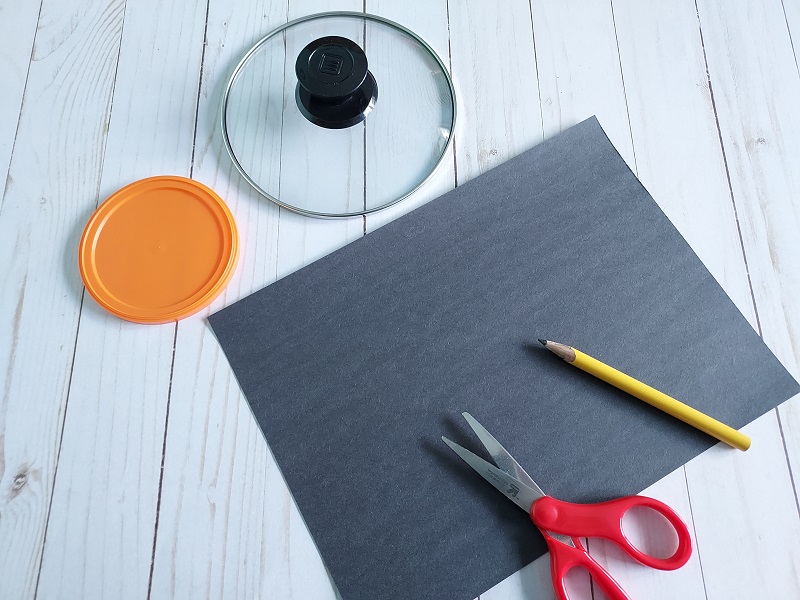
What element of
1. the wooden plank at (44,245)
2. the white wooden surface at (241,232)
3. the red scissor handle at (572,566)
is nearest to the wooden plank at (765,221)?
the white wooden surface at (241,232)

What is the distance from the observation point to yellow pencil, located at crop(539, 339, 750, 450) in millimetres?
635

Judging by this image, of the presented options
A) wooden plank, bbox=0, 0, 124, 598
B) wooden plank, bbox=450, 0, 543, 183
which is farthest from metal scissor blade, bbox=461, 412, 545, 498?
wooden plank, bbox=0, 0, 124, 598

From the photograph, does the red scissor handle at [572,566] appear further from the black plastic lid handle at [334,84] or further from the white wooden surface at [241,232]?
the black plastic lid handle at [334,84]

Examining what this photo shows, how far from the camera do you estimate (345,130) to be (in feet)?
2.28

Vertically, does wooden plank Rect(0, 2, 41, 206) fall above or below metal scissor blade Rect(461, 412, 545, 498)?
above

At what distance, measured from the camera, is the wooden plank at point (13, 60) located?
77 cm

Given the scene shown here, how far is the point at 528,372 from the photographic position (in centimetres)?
67

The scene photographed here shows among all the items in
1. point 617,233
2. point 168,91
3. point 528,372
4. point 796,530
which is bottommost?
point 796,530

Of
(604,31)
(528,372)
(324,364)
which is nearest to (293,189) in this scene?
(324,364)

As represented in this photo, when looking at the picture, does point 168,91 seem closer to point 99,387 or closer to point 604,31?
point 99,387

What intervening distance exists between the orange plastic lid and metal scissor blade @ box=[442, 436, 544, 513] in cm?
31

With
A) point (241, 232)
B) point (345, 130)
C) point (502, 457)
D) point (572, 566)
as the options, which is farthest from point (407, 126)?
point (572, 566)

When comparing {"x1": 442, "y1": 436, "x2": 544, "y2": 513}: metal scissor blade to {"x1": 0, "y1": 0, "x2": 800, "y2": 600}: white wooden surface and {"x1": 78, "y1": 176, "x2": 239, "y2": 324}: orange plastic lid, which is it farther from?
{"x1": 78, "y1": 176, "x2": 239, "y2": 324}: orange plastic lid

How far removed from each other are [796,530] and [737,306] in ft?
0.70
